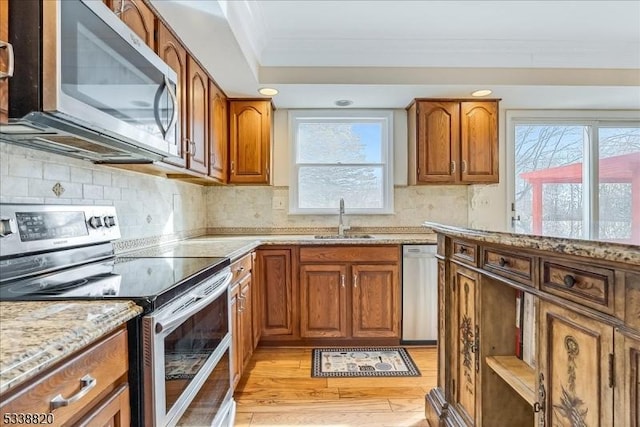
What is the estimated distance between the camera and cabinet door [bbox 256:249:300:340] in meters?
2.92

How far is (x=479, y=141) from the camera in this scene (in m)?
3.20

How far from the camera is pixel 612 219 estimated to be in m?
3.58

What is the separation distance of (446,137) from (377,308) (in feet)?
5.28

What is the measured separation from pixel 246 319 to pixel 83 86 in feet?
5.82

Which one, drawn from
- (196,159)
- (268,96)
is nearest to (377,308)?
(196,159)

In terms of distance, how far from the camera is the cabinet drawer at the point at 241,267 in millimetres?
2109

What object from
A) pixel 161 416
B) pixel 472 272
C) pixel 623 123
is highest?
pixel 623 123

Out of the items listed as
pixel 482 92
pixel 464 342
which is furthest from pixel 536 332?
pixel 482 92

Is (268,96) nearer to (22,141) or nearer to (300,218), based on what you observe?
(300,218)

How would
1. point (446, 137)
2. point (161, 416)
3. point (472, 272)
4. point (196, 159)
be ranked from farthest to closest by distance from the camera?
point (446, 137)
point (196, 159)
point (472, 272)
point (161, 416)

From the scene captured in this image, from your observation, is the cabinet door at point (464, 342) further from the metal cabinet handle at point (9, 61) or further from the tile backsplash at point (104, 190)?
the tile backsplash at point (104, 190)

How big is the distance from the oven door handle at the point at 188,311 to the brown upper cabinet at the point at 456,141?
2.19 m

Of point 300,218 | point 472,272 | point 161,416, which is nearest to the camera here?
point 161,416

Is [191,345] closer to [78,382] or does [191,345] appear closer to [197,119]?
[78,382]
